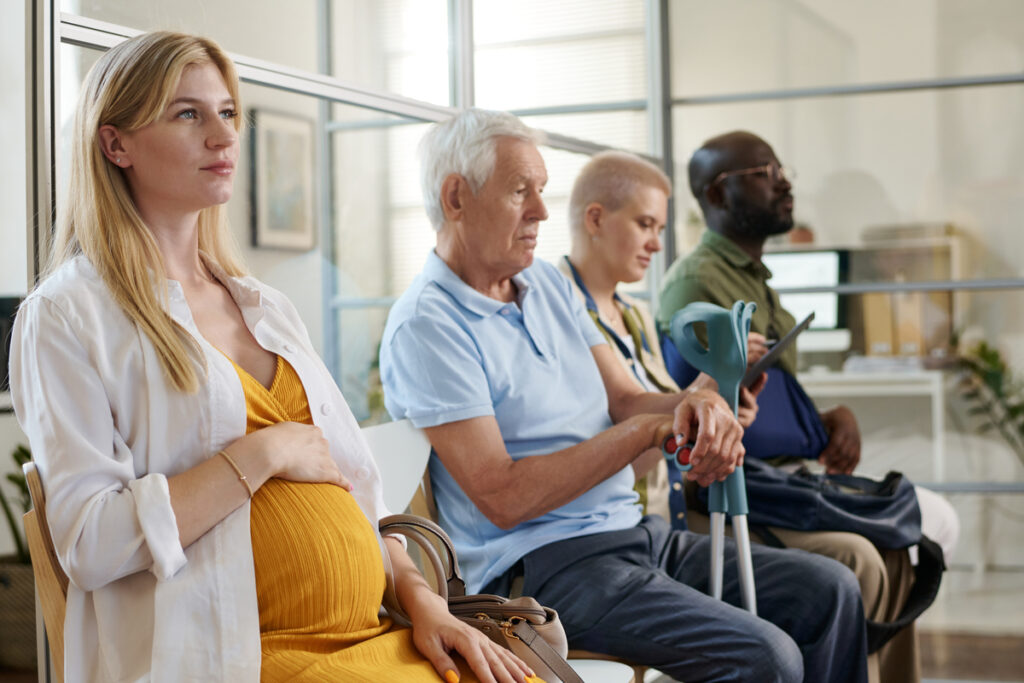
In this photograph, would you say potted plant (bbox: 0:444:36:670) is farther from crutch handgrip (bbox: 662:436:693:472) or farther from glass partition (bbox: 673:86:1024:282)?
glass partition (bbox: 673:86:1024:282)

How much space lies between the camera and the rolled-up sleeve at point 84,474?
120cm

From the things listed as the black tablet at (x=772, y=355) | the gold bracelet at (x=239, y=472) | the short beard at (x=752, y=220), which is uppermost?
the short beard at (x=752, y=220)

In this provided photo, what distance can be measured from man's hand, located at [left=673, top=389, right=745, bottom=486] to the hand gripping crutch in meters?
0.20

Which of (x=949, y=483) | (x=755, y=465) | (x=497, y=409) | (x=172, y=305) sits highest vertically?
(x=172, y=305)

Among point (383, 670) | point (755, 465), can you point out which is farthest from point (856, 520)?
point (383, 670)

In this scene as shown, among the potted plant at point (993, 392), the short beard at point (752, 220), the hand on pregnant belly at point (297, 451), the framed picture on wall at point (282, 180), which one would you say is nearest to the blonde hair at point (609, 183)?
the short beard at point (752, 220)

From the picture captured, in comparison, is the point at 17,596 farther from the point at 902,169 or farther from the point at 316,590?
the point at 902,169

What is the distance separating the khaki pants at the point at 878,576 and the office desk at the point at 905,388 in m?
1.55

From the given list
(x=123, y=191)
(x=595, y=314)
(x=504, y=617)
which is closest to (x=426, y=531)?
(x=504, y=617)

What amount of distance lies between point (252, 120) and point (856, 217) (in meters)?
2.78

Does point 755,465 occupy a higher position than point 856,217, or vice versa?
point 856,217

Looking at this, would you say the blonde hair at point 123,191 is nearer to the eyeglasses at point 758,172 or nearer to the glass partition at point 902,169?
the eyeglasses at point 758,172

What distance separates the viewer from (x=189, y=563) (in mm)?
1262

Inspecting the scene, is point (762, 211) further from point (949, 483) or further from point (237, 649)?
point (237, 649)
